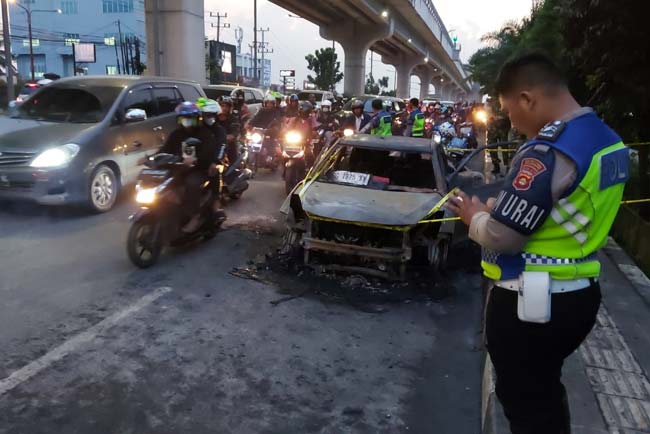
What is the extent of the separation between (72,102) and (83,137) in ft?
4.32

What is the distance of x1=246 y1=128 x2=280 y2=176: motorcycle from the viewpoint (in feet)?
42.7

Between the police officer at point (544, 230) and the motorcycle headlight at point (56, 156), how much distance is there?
6900mm

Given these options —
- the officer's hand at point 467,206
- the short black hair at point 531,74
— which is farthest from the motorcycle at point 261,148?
the short black hair at point 531,74

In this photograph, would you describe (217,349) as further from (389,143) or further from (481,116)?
(481,116)

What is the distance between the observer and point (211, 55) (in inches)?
2293

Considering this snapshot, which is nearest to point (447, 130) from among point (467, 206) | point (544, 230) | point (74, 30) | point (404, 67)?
point (467, 206)

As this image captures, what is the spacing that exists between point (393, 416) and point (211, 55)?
58833mm

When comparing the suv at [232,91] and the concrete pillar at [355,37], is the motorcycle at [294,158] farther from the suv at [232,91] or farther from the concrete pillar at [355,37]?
the concrete pillar at [355,37]

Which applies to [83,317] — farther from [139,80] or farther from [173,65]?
[173,65]

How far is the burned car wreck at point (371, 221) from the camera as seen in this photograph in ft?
18.0

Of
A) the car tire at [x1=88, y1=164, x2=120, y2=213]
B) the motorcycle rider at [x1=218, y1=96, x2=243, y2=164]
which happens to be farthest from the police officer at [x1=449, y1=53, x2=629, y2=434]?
the motorcycle rider at [x1=218, y1=96, x2=243, y2=164]

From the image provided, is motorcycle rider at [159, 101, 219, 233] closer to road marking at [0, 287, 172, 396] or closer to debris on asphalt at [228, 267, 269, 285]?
debris on asphalt at [228, 267, 269, 285]

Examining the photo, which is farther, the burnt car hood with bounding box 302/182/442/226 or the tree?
the tree

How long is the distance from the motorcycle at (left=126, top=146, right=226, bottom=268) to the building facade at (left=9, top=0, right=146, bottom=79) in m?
81.7
